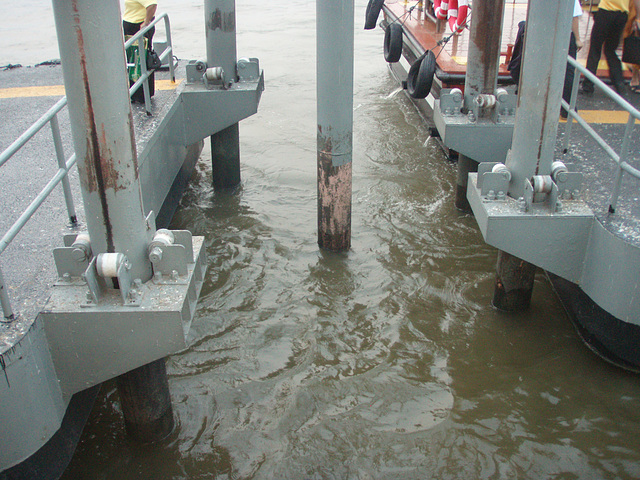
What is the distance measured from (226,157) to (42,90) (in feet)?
7.54

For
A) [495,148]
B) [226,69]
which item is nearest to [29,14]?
[226,69]

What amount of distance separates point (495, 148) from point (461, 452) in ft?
9.80

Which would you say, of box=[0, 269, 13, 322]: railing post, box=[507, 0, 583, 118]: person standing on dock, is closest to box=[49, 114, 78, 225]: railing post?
box=[0, 269, 13, 322]: railing post

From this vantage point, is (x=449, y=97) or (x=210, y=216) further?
(x=210, y=216)

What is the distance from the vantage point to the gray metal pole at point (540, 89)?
3902mm

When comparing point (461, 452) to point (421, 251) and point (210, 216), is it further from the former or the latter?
point (210, 216)

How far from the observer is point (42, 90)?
730cm

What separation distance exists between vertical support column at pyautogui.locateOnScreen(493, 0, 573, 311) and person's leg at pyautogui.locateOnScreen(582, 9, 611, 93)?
341 centimetres

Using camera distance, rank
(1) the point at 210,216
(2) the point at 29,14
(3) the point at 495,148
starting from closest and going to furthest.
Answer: (3) the point at 495,148
(1) the point at 210,216
(2) the point at 29,14

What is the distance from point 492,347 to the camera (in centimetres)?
490

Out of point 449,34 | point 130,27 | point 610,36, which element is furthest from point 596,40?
point 130,27

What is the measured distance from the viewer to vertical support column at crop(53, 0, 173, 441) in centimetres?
282

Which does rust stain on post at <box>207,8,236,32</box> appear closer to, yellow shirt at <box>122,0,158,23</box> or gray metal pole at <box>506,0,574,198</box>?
yellow shirt at <box>122,0,158,23</box>

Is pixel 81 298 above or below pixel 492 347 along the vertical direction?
above
